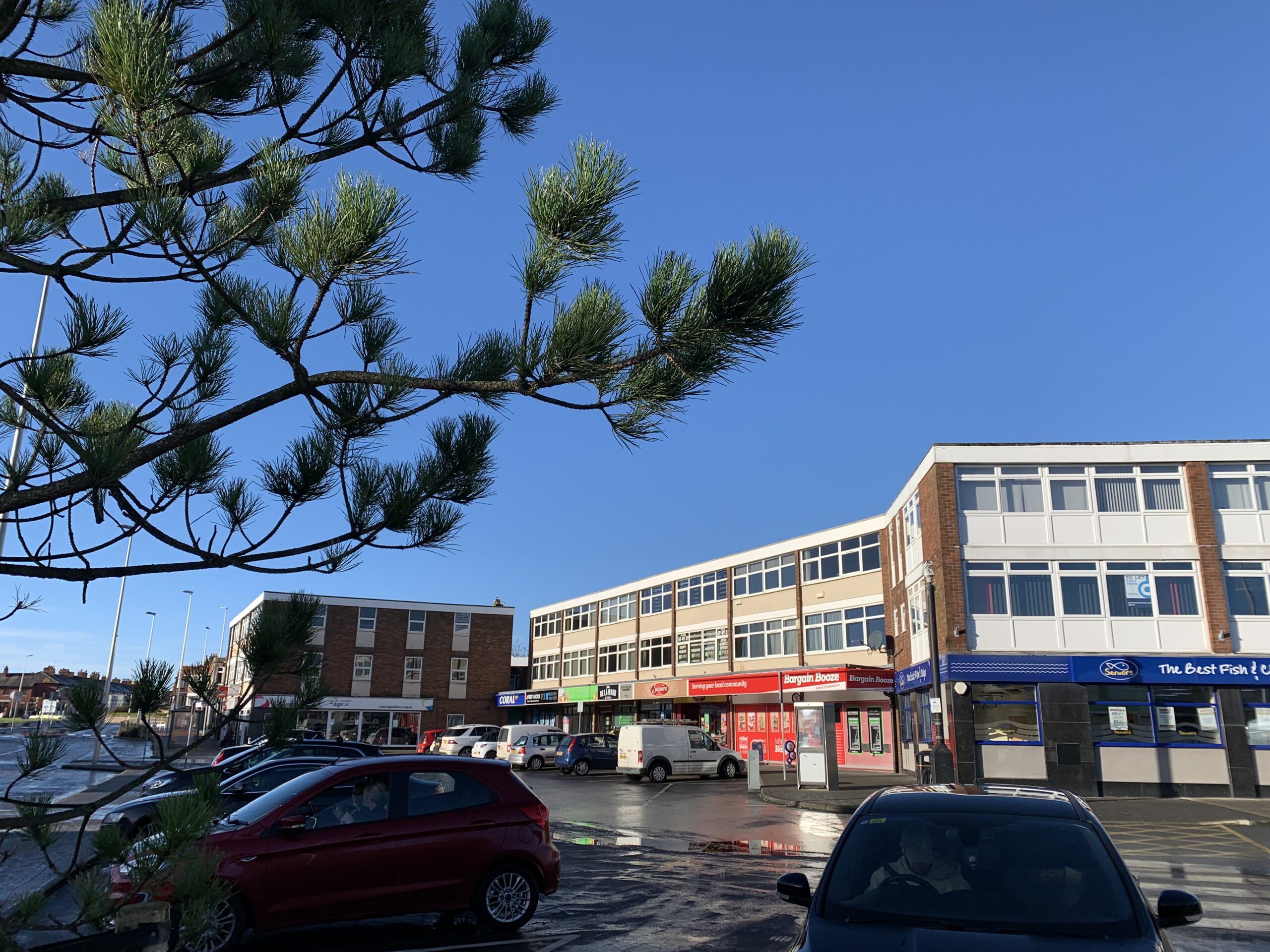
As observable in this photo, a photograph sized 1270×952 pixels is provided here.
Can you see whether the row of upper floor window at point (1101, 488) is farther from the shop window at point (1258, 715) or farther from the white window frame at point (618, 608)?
the white window frame at point (618, 608)

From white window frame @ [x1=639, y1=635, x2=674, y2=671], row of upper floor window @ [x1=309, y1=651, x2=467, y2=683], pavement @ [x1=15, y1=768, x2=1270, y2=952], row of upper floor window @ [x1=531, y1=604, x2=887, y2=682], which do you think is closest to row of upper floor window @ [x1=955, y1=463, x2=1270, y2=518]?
pavement @ [x1=15, y1=768, x2=1270, y2=952]

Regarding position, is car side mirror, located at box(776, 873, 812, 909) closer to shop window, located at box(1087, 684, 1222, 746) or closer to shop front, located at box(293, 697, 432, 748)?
shop window, located at box(1087, 684, 1222, 746)

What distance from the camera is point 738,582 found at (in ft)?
150

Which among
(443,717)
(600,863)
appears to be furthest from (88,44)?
(443,717)

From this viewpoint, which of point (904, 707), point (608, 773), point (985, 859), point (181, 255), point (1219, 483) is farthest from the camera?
point (608, 773)

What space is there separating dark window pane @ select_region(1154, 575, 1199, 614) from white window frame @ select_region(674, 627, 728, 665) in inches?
893

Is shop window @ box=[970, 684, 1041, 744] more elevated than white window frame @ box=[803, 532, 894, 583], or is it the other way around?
white window frame @ box=[803, 532, 894, 583]

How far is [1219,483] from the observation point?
26.4 meters

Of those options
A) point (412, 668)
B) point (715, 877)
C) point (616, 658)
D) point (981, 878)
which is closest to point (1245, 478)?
point (715, 877)

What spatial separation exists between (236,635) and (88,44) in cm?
238

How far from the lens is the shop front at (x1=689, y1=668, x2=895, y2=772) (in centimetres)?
3444

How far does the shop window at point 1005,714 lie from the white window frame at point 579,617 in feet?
117

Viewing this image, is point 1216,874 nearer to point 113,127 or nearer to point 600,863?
point 600,863

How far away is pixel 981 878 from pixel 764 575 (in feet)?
131
